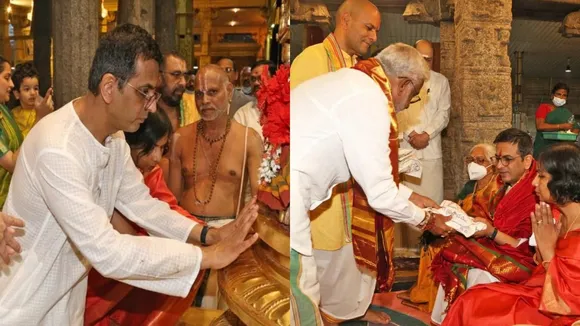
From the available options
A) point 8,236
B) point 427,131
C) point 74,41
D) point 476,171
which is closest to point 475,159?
point 476,171

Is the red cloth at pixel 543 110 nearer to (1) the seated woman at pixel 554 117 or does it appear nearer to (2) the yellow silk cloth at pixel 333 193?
(1) the seated woman at pixel 554 117

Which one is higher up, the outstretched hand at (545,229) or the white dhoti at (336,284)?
the outstretched hand at (545,229)

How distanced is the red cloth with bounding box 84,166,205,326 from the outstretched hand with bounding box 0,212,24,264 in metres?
0.29

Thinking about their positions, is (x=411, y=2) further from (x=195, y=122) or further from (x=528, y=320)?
(x=528, y=320)

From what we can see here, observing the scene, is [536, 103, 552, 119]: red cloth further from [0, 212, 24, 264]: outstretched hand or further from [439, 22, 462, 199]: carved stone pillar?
[0, 212, 24, 264]: outstretched hand

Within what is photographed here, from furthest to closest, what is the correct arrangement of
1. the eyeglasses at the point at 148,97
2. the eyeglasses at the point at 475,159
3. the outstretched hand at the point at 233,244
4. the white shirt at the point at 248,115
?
the eyeglasses at the point at 475,159 → the white shirt at the point at 248,115 → the outstretched hand at the point at 233,244 → the eyeglasses at the point at 148,97

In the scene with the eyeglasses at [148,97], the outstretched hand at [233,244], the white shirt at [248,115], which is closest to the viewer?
the eyeglasses at [148,97]

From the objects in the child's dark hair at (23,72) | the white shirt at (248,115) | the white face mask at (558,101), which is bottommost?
the white shirt at (248,115)

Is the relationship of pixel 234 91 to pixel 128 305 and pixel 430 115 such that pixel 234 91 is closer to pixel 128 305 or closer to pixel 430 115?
pixel 430 115

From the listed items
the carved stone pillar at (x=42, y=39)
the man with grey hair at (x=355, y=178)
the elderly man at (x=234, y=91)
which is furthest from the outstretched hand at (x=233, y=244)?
the carved stone pillar at (x=42, y=39)

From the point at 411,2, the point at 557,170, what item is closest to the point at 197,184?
the point at 411,2

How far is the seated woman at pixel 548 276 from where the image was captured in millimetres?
1388

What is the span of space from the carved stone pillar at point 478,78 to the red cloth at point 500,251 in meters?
0.13

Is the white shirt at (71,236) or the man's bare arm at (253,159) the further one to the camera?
the man's bare arm at (253,159)
